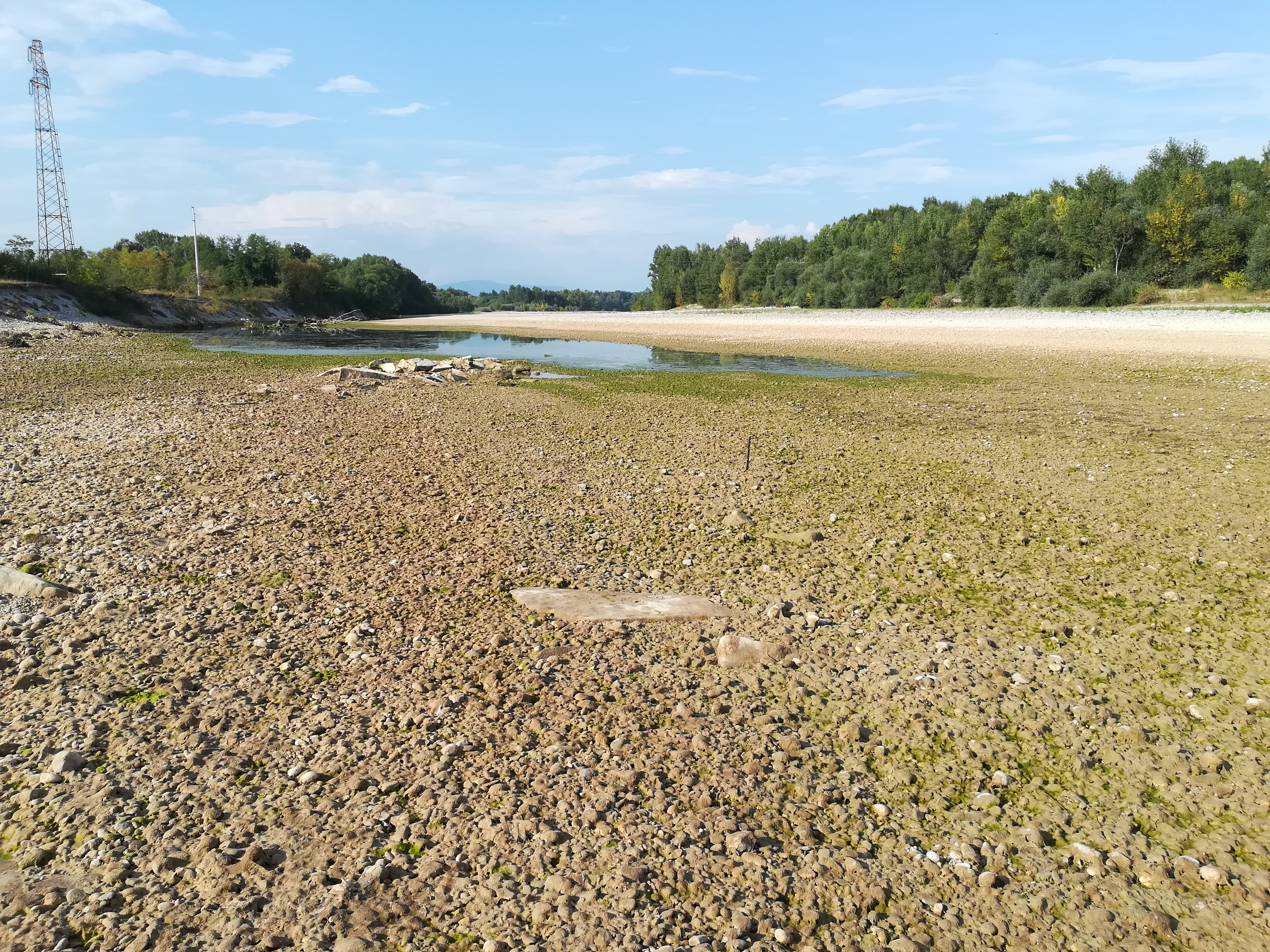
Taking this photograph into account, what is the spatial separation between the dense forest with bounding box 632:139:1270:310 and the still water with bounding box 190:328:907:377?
109 ft

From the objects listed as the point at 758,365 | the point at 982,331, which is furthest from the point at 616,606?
the point at 982,331

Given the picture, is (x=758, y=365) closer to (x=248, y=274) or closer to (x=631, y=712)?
(x=631, y=712)

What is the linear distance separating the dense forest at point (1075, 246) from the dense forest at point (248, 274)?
6226 centimetres

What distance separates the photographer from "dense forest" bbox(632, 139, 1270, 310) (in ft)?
171

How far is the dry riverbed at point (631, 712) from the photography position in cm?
300

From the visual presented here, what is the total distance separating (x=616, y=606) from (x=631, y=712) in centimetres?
146

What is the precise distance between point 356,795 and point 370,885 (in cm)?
64

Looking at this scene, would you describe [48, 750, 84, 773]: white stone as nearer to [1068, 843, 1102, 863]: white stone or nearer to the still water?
[1068, 843, 1102, 863]: white stone

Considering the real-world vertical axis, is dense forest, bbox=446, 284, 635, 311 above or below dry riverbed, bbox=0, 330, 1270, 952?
above

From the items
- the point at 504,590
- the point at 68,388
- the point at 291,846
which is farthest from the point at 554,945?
the point at 68,388

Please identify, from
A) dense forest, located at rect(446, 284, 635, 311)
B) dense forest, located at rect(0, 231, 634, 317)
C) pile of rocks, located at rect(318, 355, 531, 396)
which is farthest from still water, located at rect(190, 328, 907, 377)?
dense forest, located at rect(446, 284, 635, 311)

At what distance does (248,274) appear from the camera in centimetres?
9556

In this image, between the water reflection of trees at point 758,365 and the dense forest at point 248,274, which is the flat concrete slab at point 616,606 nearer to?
the water reflection of trees at point 758,365

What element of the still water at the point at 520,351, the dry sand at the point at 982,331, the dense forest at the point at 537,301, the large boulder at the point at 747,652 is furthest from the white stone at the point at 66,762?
the dense forest at the point at 537,301
